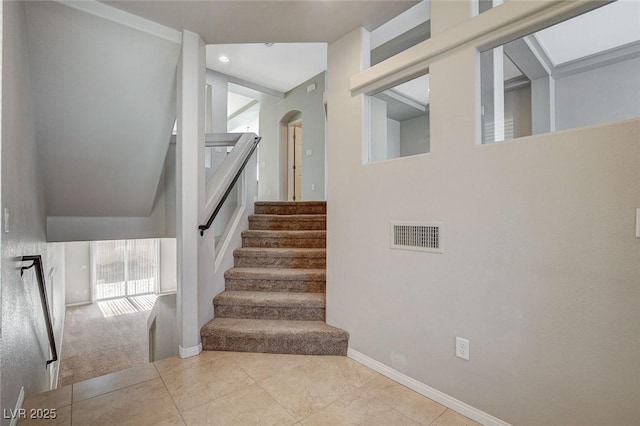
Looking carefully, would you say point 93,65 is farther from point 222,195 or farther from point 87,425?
point 87,425

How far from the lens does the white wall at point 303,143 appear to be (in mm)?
5973

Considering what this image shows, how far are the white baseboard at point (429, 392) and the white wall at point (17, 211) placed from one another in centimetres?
214

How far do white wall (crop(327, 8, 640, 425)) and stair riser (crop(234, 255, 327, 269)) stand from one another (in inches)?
35.0

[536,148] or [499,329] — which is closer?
[536,148]

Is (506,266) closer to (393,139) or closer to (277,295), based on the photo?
(393,139)

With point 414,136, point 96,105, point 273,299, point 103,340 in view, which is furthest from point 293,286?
point 103,340

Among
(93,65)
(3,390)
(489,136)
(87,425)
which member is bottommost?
(87,425)

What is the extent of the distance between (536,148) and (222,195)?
2554 millimetres

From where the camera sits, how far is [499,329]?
5.46ft

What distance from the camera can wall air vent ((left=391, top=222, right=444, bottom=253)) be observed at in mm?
1947

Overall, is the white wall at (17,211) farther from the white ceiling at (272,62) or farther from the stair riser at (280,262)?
the white ceiling at (272,62)

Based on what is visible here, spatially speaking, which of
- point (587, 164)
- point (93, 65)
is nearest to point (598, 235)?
point (587, 164)

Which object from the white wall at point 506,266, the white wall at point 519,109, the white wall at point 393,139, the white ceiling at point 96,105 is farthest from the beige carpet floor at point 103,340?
the white wall at point 519,109

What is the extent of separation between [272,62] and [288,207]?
2.84 m
